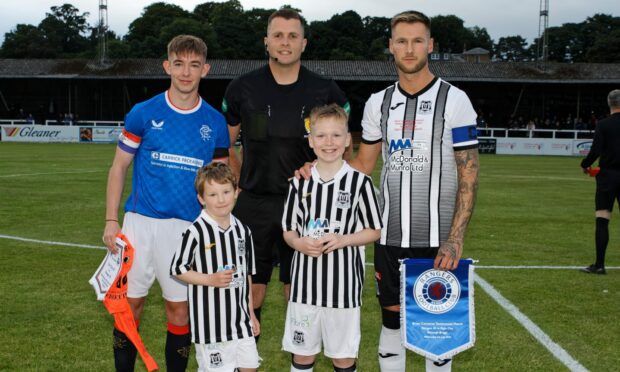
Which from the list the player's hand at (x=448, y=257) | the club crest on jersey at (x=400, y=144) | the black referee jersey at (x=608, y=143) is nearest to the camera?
the player's hand at (x=448, y=257)

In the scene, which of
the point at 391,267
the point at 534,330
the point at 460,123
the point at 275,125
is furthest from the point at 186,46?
the point at 534,330

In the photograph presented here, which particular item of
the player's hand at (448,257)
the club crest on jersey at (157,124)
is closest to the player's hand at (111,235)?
the club crest on jersey at (157,124)

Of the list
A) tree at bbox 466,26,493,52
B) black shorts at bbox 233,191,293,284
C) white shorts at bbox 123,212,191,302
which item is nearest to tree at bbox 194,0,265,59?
tree at bbox 466,26,493,52

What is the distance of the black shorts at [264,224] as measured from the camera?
14.9 ft

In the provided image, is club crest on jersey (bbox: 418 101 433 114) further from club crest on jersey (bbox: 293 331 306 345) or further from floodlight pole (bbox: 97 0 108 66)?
floodlight pole (bbox: 97 0 108 66)

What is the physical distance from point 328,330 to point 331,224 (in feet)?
1.98

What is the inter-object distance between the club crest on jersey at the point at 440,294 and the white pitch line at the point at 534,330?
1.72 metres

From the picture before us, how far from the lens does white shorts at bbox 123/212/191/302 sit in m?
4.13

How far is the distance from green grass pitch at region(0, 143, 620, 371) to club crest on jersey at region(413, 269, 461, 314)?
4.30ft

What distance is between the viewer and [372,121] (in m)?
4.07

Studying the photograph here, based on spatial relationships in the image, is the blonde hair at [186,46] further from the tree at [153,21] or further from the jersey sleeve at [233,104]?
the tree at [153,21]

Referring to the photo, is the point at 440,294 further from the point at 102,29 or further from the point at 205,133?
the point at 102,29

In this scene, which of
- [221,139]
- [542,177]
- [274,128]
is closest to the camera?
[221,139]

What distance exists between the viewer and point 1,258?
8289mm
